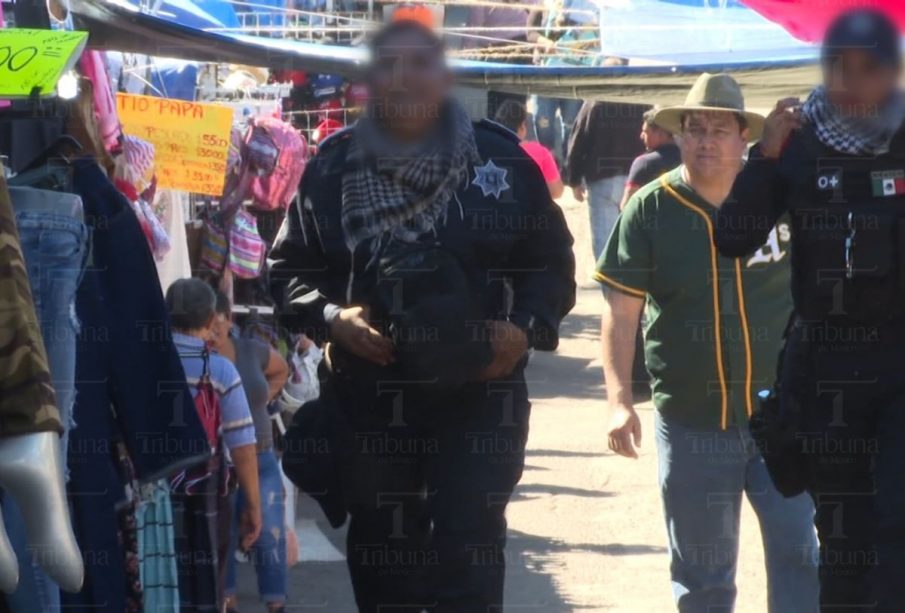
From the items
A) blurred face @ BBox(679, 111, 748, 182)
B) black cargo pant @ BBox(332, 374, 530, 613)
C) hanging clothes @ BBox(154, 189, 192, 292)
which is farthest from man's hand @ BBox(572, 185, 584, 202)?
black cargo pant @ BBox(332, 374, 530, 613)

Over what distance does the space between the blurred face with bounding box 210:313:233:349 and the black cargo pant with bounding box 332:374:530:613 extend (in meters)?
1.98

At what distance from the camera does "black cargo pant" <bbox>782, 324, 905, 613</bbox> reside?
4922 millimetres

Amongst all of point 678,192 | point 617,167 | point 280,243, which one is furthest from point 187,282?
point 617,167

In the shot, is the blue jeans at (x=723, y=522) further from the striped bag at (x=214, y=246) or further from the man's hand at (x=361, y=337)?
the striped bag at (x=214, y=246)

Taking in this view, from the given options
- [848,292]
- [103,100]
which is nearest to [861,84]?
[848,292]

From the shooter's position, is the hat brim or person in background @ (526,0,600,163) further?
person in background @ (526,0,600,163)

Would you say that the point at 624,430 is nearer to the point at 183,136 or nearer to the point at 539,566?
the point at 539,566

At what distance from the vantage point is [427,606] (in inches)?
208

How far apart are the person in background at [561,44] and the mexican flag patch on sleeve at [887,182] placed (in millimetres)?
3265

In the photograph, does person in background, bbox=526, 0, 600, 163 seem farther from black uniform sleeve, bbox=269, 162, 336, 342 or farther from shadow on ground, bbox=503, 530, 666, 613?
black uniform sleeve, bbox=269, 162, 336, 342

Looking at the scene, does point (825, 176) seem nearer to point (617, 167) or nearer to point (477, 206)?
point (477, 206)

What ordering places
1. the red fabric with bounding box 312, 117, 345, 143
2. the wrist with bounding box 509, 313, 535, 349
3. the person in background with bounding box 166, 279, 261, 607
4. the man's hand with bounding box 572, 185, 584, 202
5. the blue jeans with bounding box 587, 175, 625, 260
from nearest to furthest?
the wrist with bounding box 509, 313, 535, 349 → the person in background with bounding box 166, 279, 261, 607 → the red fabric with bounding box 312, 117, 345, 143 → the blue jeans with bounding box 587, 175, 625, 260 → the man's hand with bounding box 572, 185, 584, 202

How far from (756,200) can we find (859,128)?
Answer: 0.35 meters

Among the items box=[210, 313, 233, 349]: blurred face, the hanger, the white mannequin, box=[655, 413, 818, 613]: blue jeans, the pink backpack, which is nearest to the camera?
the white mannequin
